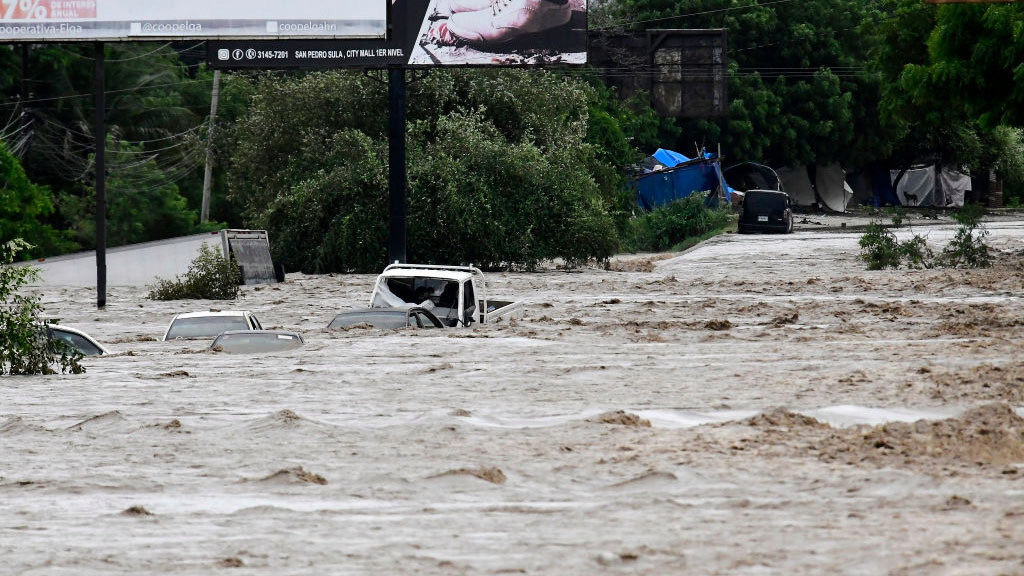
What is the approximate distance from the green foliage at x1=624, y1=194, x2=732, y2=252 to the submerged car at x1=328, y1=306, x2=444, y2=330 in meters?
33.5

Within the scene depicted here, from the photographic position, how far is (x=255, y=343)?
60.9 feet

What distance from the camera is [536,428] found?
11594 millimetres

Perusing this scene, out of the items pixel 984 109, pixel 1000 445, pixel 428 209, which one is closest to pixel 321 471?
pixel 1000 445

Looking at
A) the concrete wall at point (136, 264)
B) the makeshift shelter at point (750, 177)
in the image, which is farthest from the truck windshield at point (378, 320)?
the makeshift shelter at point (750, 177)

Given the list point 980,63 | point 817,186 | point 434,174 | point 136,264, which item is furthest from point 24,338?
point 817,186

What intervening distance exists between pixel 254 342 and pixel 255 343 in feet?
0.08

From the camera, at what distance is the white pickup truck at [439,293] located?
70.8 feet

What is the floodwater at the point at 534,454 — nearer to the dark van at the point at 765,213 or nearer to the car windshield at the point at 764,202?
the dark van at the point at 765,213

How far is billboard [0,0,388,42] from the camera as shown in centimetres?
3081

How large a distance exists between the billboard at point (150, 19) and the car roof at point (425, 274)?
1136cm

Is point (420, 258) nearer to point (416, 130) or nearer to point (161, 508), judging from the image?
point (416, 130)

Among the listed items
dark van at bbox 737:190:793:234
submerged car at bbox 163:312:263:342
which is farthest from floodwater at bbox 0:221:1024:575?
dark van at bbox 737:190:793:234

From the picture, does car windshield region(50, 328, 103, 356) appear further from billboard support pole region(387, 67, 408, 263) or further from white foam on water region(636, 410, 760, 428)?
billboard support pole region(387, 67, 408, 263)

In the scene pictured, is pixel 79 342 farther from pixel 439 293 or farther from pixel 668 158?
pixel 668 158
